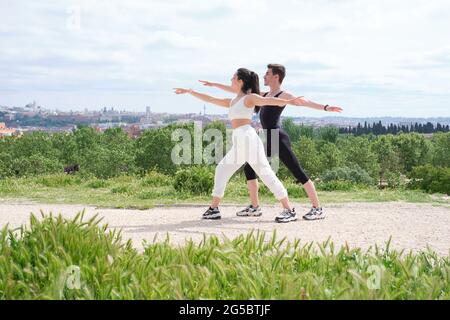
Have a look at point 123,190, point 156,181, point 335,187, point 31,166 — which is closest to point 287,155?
point 123,190

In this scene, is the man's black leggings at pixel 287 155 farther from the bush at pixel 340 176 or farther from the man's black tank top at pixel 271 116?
the bush at pixel 340 176

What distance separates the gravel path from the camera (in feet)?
24.3

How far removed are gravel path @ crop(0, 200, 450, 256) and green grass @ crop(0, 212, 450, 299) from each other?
1.61m

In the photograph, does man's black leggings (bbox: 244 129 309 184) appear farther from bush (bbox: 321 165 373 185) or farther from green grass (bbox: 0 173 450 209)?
bush (bbox: 321 165 373 185)

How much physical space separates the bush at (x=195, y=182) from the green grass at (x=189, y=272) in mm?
6953

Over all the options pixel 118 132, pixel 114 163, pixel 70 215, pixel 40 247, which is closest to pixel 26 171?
pixel 114 163

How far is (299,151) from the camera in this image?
62812 mm

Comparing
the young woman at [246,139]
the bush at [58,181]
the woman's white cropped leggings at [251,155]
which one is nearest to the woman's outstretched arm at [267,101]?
the young woman at [246,139]

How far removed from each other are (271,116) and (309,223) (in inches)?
61.5

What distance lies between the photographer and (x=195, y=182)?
1256cm

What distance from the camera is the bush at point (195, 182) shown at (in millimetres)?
12469

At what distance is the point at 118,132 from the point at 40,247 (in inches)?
2605

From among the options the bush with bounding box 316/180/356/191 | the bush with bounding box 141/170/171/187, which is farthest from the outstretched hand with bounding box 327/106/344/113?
the bush with bounding box 141/170/171/187
